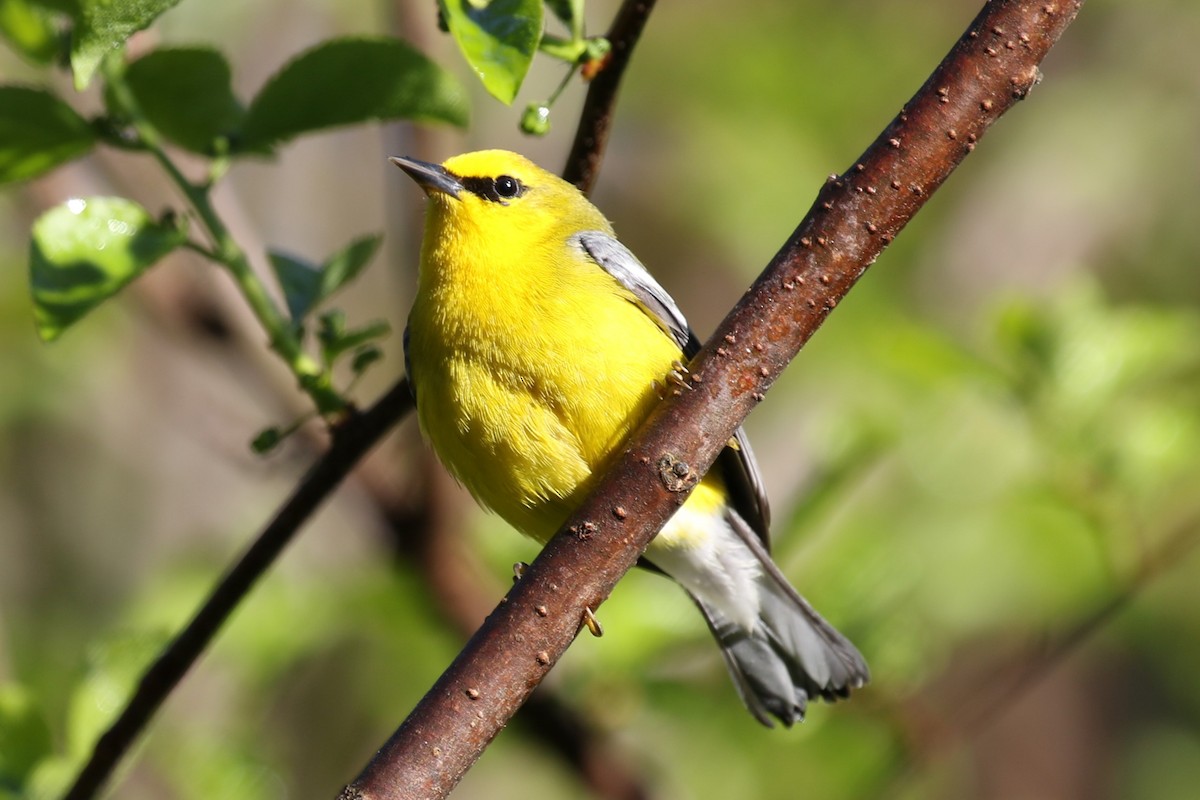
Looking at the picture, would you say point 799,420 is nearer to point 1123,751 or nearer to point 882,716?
point 882,716

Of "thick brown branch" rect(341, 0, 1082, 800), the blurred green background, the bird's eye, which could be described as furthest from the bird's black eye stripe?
"thick brown branch" rect(341, 0, 1082, 800)

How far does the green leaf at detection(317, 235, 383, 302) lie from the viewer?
9.28 ft

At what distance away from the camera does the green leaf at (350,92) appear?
9.16 feet

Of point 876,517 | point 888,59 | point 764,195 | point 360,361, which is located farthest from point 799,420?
point 360,361

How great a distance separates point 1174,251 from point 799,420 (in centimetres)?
305

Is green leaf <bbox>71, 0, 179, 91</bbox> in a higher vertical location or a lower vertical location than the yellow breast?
higher

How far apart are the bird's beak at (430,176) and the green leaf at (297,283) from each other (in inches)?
29.9

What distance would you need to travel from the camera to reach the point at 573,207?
4.13 meters

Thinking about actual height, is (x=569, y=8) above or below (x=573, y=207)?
above

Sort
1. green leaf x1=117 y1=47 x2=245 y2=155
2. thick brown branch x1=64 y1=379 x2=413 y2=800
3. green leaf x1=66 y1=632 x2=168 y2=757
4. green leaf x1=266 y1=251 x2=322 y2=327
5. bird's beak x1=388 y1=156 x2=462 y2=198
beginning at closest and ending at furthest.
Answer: thick brown branch x1=64 y1=379 x2=413 y2=800 < green leaf x1=117 y1=47 x2=245 y2=155 < green leaf x1=266 y1=251 x2=322 y2=327 < green leaf x1=66 y1=632 x2=168 y2=757 < bird's beak x1=388 y1=156 x2=462 y2=198

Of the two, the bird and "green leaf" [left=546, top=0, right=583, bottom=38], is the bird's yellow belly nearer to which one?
the bird

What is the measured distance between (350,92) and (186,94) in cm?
34

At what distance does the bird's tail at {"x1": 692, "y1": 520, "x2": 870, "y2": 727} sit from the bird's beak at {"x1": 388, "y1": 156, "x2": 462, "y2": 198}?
4.32 ft

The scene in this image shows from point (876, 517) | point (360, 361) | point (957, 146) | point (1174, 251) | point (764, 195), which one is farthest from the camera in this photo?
Answer: point (1174, 251)
